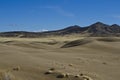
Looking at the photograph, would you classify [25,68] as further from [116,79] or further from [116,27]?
[116,27]

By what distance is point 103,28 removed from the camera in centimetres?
19188

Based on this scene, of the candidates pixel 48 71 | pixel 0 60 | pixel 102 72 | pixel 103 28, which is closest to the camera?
pixel 48 71

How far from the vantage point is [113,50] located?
27.4m

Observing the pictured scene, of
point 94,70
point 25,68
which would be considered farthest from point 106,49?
point 25,68

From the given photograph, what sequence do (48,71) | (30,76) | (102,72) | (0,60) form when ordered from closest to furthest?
(30,76)
(48,71)
(102,72)
(0,60)

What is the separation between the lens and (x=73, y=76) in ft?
42.1

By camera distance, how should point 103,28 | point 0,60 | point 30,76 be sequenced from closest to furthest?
point 30,76 → point 0,60 → point 103,28

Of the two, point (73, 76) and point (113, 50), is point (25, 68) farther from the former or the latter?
point (113, 50)

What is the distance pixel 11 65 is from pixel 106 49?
14891 millimetres

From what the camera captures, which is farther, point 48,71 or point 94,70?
point 94,70

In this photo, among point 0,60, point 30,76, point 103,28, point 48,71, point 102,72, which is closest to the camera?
point 30,76

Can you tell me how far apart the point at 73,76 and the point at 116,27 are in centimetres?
18536

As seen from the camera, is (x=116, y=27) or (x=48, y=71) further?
(x=116, y=27)

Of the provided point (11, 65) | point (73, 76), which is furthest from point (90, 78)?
point (11, 65)
